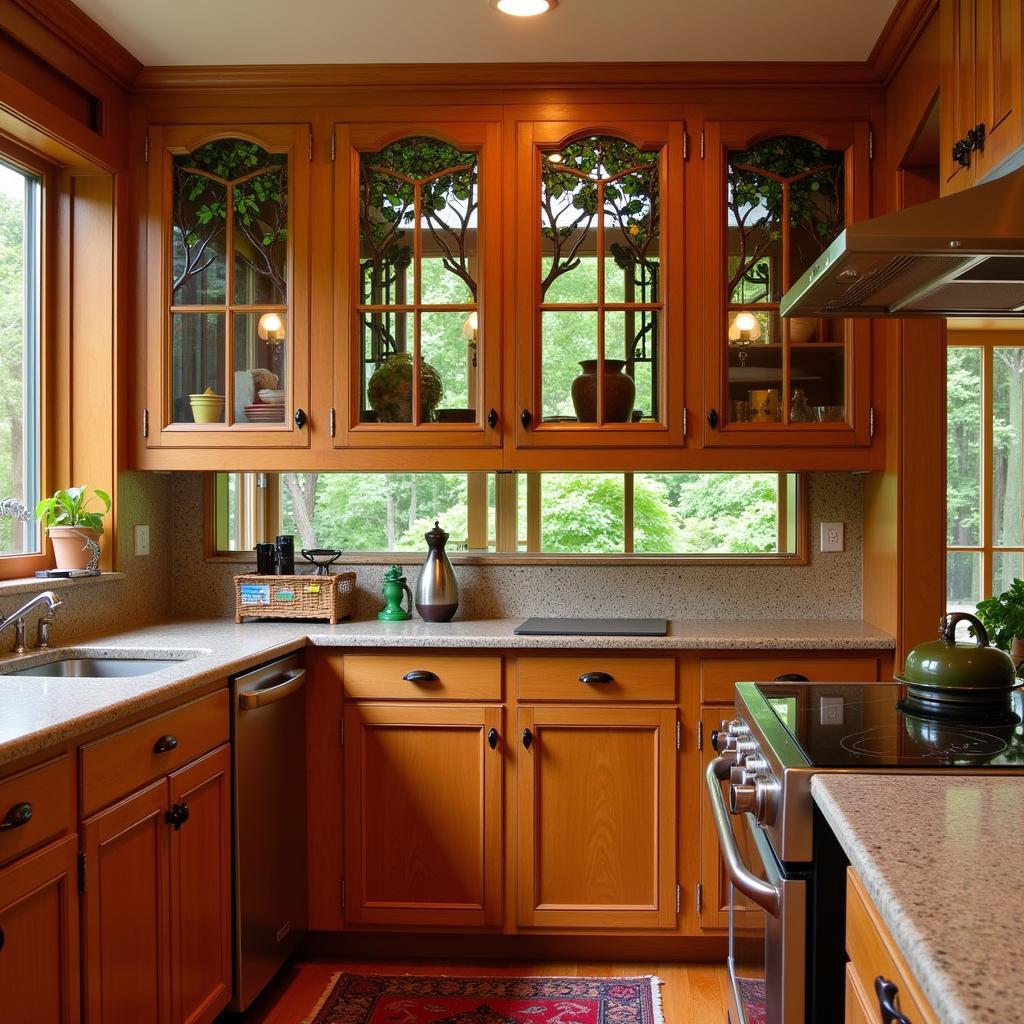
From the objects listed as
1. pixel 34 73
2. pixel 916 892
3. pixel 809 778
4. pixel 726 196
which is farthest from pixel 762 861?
pixel 34 73

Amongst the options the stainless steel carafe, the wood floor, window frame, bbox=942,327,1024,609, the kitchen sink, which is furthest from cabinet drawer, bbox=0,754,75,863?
window frame, bbox=942,327,1024,609

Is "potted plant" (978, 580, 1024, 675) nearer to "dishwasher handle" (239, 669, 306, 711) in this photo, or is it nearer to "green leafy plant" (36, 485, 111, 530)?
"dishwasher handle" (239, 669, 306, 711)

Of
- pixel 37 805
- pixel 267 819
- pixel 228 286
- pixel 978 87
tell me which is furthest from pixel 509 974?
pixel 978 87

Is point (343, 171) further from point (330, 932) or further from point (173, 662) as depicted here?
point (330, 932)

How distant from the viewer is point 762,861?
5.12ft

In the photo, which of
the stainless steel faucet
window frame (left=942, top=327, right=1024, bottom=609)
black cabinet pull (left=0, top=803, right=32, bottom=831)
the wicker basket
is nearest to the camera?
black cabinet pull (left=0, top=803, right=32, bottom=831)

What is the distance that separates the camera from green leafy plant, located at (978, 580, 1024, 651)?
1.89 meters

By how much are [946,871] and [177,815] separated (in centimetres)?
160

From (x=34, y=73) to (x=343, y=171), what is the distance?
834mm

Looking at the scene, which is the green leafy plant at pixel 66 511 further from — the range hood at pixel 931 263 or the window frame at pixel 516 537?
the range hood at pixel 931 263

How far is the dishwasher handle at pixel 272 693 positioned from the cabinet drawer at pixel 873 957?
1.56 meters

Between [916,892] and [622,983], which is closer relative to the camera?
[916,892]

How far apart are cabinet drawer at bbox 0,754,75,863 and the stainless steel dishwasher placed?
67cm

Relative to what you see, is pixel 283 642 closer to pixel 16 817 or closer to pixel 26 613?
pixel 26 613
